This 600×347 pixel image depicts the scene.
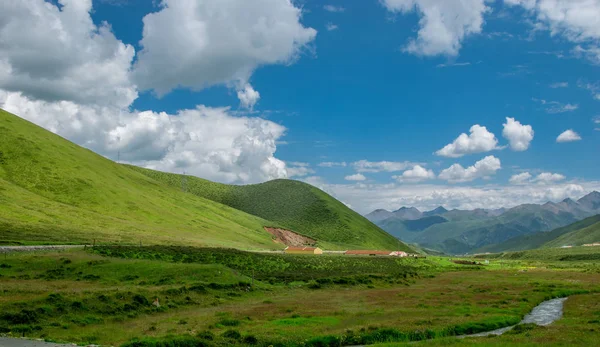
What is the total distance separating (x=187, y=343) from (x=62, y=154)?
19713cm

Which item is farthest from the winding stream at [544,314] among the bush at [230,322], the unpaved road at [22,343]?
the unpaved road at [22,343]

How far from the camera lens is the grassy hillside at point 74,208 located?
11494cm

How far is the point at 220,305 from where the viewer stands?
160ft

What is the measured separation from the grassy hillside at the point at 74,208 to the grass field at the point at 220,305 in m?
43.5

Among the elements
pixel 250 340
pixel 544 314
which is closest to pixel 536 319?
pixel 544 314

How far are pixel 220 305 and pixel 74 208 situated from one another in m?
118

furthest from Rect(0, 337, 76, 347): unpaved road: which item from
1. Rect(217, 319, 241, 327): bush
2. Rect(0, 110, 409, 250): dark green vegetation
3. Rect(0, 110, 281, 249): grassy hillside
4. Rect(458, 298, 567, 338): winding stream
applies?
Rect(0, 110, 281, 249): grassy hillside

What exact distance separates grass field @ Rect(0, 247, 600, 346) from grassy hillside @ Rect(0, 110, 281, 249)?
1712 inches

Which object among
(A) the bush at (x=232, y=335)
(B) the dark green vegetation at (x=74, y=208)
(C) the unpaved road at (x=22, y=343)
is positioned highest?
(B) the dark green vegetation at (x=74, y=208)

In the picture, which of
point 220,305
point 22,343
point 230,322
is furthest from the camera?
point 220,305

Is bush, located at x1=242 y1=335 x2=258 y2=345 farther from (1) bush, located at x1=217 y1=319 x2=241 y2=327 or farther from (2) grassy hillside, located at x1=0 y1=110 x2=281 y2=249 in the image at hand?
(2) grassy hillside, located at x1=0 y1=110 x2=281 y2=249

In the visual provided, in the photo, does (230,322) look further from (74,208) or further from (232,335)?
(74,208)

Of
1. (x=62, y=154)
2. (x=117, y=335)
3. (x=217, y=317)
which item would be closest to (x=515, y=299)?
(x=217, y=317)

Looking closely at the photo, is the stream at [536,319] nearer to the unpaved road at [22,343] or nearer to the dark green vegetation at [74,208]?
the unpaved road at [22,343]
